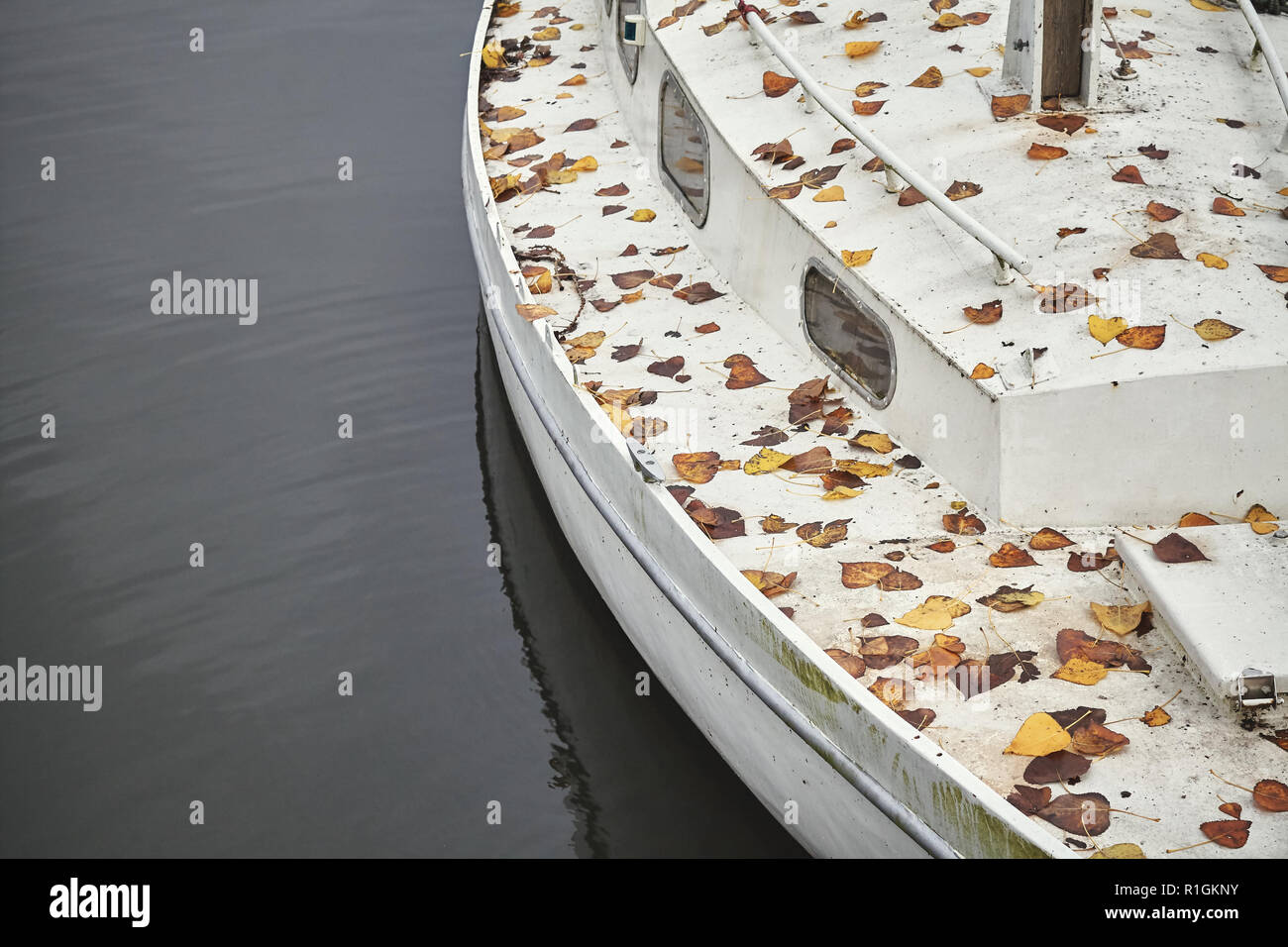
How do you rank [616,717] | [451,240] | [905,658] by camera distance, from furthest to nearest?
[451,240] < [616,717] < [905,658]

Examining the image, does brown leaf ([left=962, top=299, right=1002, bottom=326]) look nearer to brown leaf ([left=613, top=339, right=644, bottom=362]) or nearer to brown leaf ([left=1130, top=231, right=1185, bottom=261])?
brown leaf ([left=1130, top=231, right=1185, bottom=261])

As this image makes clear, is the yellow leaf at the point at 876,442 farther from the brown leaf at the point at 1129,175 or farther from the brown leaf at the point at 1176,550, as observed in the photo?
the brown leaf at the point at 1129,175

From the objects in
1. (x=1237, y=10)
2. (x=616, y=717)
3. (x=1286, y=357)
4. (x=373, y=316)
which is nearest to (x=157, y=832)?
(x=616, y=717)

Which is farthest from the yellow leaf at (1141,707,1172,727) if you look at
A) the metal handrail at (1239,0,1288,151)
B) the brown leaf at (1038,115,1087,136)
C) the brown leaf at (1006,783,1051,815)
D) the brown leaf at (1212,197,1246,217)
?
the metal handrail at (1239,0,1288,151)

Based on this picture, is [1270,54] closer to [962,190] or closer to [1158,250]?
[1158,250]

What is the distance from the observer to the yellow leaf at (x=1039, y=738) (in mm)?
3869

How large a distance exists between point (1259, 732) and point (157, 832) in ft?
14.8

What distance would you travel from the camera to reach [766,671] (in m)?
4.49

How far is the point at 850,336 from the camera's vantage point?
5402mm

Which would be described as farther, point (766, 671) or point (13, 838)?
point (13, 838)

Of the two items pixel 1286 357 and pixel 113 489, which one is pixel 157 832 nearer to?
pixel 113 489

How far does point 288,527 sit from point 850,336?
367cm

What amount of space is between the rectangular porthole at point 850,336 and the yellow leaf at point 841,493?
0.47m

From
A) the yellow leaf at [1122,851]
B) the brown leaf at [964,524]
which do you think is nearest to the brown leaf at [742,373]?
the brown leaf at [964,524]
